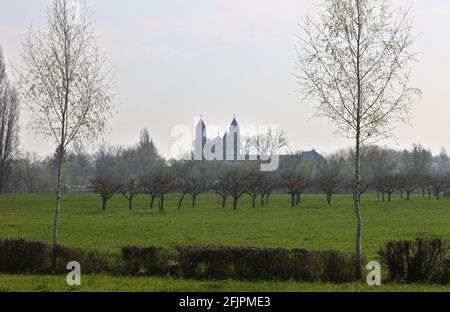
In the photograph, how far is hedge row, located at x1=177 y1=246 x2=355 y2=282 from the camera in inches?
547

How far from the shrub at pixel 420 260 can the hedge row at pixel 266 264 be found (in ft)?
3.78

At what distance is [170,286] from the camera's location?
12828 millimetres

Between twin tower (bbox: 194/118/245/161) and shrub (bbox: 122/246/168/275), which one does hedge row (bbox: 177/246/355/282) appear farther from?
twin tower (bbox: 194/118/245/161)

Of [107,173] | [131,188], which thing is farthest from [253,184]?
[107,173]

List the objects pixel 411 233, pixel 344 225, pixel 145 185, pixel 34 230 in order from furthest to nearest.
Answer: pixel 145 185 → pixel 344 225 → pixel 34 230 → pixel 411 233

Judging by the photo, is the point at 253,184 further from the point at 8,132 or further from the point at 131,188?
the point at 8,132

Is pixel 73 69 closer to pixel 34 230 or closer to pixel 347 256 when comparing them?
pixel 347 256

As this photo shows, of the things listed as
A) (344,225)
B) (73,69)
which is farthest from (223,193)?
(73,69)

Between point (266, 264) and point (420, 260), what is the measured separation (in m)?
3.88

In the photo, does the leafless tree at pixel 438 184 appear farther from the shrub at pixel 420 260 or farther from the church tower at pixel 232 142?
the shrub at pixel 420 260

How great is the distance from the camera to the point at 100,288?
41.3 feet

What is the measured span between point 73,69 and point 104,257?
21.7 feet

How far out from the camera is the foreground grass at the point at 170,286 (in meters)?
12.4

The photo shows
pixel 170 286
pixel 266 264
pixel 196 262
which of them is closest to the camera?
pixel 170 286
